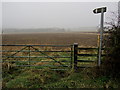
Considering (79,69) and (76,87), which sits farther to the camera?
(79,69)

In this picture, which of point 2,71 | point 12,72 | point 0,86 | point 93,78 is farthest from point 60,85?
point 2,71

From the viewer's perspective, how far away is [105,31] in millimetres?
4973

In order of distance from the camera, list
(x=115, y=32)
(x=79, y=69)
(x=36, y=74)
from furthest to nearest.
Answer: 1. (x=79, y=69)
2. (x=36, y=74)
3. (x=115, y=32)

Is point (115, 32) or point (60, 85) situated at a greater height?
point (115, 32)

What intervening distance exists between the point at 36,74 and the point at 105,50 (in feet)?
9.68

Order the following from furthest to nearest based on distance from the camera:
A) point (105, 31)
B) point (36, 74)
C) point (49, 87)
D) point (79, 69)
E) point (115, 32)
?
point (79, 69), point (36, 74), point (105, 31), point (115, 32), point (49, 87)

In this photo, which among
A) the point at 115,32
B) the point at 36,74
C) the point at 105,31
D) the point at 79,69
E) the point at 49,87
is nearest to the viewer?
the point at 49,87

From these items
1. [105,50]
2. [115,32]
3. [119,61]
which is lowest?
[119,61]

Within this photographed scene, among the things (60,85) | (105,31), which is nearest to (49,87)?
(60,85)

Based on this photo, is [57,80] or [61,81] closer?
[61,81]

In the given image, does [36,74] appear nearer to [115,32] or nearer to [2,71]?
[2,71]

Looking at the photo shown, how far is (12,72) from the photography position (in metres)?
5.86

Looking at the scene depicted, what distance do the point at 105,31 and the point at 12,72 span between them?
439 cm

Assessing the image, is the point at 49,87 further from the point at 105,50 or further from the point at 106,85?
the point at 105,50
